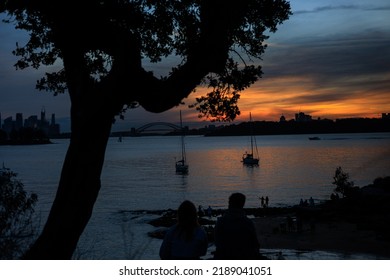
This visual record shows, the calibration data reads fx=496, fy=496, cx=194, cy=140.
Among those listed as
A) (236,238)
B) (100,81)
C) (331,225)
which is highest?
(100,81)

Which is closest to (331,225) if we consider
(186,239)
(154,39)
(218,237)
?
(154,39)

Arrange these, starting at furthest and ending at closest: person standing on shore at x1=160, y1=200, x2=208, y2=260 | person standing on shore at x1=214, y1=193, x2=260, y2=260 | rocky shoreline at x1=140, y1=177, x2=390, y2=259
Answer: rocky shoreline at x1=140, y1=177, x2=390, y2=259 → person standing on shore at x1=214, y1=193, x2=260, y2=260 → person standing on shore at x1=160, y1=200, x2=208, y2=260

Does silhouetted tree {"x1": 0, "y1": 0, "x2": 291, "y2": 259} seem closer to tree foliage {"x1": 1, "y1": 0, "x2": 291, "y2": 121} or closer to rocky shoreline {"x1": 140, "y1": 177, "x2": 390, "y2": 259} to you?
tree foliage {"x1": 1, "y1": 0, "x2": 291, "y2": 121}

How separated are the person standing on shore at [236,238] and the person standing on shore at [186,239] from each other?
1.20ft

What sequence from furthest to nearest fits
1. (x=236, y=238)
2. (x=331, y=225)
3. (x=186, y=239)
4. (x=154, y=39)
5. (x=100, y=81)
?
(x=331, y=225) < (x=154, y=39) < (x=100, y=81) < (x=236, y=238) < (x=186, y=239)

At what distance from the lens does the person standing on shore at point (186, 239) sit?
18.0 ft

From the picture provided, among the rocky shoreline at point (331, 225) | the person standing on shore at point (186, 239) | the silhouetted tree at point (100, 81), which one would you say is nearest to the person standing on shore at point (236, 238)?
the person standing on shore at point (186, 239)

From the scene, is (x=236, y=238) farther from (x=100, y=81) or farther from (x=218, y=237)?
(x=100, y=81)

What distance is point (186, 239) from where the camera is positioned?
551 cm

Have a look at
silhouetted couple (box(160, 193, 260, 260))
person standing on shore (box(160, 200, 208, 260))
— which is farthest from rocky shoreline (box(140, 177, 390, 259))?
person standing on shore (box(160, 200, 208, 260))

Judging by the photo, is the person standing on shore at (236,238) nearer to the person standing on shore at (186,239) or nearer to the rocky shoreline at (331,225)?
the person standing on shore at (186,239)

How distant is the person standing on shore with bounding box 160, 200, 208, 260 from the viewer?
5.50 metres

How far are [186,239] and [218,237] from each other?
54 cm
